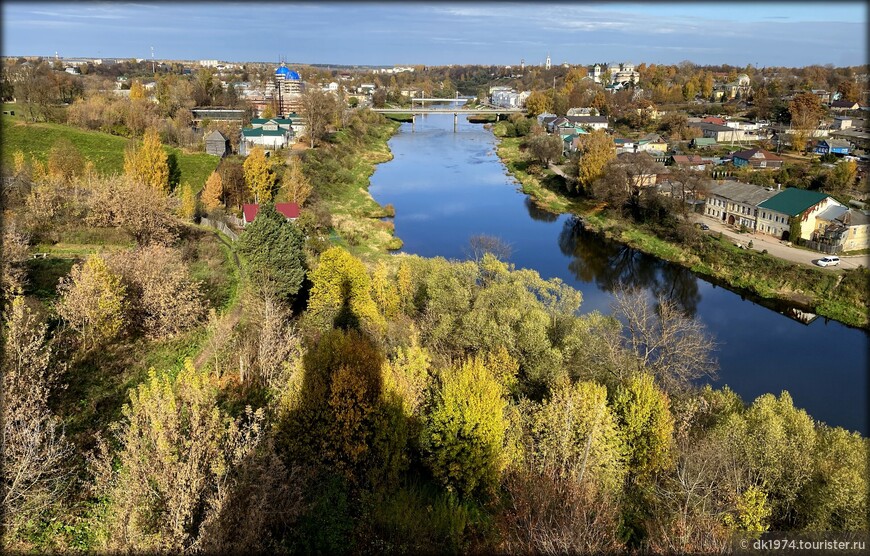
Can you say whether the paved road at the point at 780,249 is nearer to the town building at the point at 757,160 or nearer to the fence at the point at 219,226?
the town building at the point at 757,160

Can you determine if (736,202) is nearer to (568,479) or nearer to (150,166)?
(568,479)

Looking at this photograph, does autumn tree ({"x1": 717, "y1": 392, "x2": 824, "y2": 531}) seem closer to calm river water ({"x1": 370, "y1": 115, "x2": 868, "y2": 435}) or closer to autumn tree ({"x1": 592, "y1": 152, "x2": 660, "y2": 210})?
calm river water ({"x1": 370, "y1": 115, "x2": 868, "y2": 435})

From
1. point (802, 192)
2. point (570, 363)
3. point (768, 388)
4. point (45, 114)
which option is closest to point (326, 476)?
point (570, 363)

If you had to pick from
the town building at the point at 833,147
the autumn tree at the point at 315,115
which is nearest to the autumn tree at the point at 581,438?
the autumn tree at the point at 315,115

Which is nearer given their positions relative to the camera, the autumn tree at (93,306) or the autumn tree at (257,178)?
the autumn tree at (93,306)

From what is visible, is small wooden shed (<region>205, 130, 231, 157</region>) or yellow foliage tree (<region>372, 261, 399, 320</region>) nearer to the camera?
yellow foliage tree (<region>372, 261, 399, 320</region>)

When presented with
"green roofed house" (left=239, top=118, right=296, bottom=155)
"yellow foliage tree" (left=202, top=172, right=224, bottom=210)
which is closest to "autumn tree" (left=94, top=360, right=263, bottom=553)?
"yellow foliage tree" (left=202, top=172, right=224, bottom=210)
